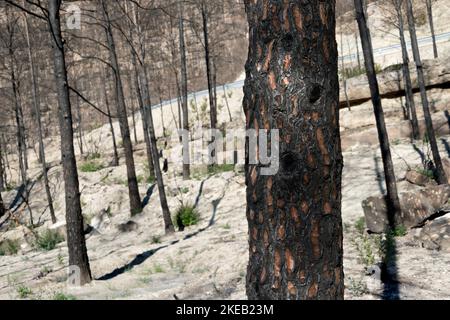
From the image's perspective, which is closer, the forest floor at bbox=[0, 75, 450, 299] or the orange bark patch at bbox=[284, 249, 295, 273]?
the orange bark patch at bbox=[284, 249, 295, 273]

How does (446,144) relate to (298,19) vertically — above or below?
below

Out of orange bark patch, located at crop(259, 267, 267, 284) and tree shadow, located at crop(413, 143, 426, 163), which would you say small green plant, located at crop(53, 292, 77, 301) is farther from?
tree shadow, located at crop(413, 143, 426, 163)

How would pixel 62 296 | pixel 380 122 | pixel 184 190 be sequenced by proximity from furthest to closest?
pixel 184 190 → pixel 380 122 → pixel 62 296

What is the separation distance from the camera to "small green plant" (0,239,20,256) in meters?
11.6

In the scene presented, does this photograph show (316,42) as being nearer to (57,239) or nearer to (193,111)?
(57,239)

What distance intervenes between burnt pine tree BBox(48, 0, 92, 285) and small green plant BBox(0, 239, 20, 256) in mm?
5710

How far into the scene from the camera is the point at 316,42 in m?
1.75

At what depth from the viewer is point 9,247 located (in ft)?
38.9

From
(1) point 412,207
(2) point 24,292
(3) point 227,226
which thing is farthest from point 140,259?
(1) point 412,207

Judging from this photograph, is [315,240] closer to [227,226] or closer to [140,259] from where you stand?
[140,259]

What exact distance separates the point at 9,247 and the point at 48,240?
4.30 ft

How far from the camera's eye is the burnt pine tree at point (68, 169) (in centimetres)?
677

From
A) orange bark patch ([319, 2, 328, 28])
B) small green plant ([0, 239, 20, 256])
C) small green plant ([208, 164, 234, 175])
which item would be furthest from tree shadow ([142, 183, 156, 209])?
orange bark patch ([319, 2, 328, 28])
